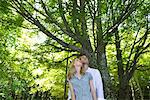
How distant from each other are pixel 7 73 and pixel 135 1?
6.61 meters

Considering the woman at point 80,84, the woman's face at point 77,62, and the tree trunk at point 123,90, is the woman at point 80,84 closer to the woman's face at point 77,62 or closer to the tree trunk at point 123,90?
the woman's face at point 77,62

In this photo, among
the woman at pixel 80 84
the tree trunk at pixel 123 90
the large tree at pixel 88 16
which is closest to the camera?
the woman at pixel 80 84

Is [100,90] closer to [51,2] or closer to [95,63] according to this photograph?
[95,63]

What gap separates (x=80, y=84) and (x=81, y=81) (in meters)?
0.06

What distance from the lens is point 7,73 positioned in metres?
13.6

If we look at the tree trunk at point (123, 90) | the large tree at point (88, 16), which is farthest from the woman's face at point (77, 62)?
the tree trunk at point (123, 90)

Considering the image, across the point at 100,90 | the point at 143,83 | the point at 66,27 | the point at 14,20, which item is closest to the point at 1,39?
the point at 14,20

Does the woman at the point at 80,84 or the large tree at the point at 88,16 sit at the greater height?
the large tree at the point at 88,16

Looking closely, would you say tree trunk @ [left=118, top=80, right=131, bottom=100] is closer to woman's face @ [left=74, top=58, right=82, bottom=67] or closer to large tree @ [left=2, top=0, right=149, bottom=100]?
large tree @ [left=2, top=0, right=149, bottom=100]

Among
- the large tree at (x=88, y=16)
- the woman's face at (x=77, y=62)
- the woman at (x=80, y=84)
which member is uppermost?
the large tree at (x=88, y=16)

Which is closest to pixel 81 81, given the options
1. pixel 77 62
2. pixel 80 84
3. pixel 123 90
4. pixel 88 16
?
pixel 80 84

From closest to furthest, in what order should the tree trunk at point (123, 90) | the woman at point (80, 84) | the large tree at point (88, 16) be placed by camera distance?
the woman at point (80, 84), the large tree at point (88, 16), the tree trunk at point (123, 90)

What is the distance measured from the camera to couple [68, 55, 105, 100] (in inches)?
204

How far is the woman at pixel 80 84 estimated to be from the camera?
5172 mm
